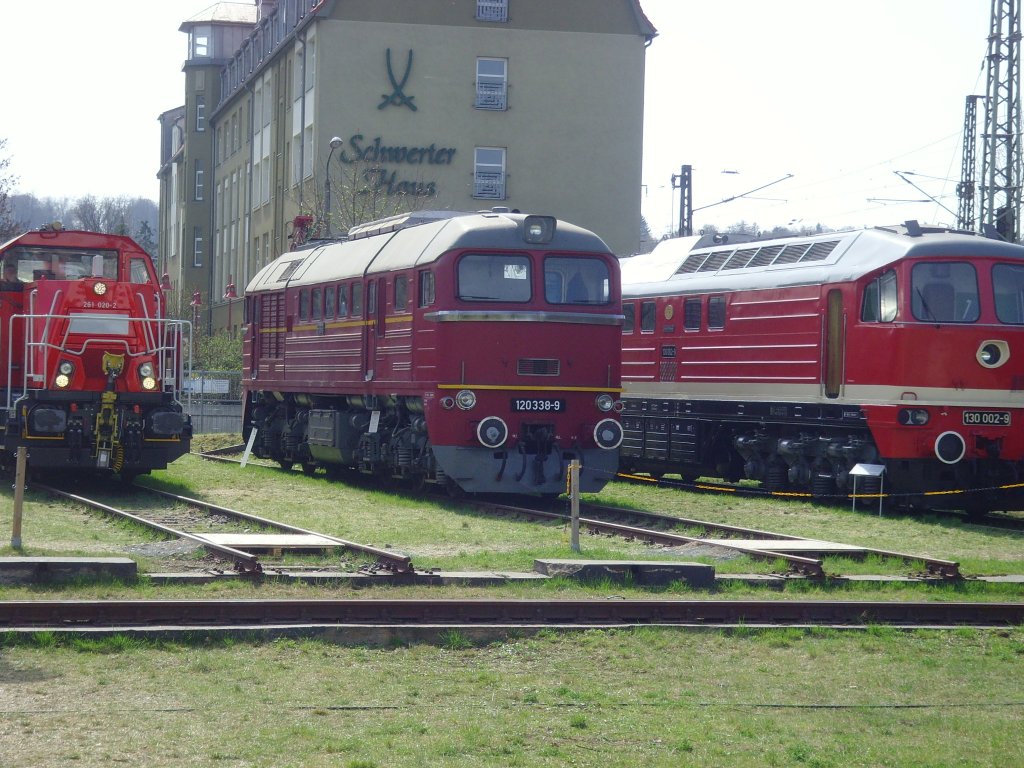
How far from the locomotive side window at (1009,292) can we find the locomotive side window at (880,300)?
1.37m

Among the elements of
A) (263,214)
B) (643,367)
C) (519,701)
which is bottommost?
(519,701)

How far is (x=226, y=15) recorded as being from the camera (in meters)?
72.6

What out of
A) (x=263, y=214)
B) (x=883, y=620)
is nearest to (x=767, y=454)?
(x=883, y=620)

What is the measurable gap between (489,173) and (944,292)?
30.3 m

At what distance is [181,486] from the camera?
69.5ft

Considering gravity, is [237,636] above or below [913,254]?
below

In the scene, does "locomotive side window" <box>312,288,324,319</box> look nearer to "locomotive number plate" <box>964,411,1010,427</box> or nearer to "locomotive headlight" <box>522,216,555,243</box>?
"locomotive headlight" <box>522,216,555,243</box>

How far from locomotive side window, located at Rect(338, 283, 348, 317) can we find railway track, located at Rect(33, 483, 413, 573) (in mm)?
4282

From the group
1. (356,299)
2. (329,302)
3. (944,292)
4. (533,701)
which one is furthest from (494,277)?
(533,701)

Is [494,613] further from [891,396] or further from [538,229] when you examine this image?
[891,396]

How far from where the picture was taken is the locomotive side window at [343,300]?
21984 millimetres

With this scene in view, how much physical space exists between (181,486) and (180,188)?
58.0 m

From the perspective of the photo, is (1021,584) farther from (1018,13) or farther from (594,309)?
(1018,13)

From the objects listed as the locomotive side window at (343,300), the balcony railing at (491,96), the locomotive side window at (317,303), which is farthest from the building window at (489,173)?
the locomotive side window at (343,300)
